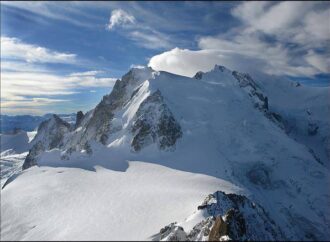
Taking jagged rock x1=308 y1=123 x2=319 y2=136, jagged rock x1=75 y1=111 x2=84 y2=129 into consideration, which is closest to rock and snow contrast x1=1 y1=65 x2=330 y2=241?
jagged rock x1=75 y1=111 x2=84 y2=129

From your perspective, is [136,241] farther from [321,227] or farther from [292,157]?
[292,157]

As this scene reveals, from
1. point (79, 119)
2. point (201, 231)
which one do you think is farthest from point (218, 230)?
point (79, 119)

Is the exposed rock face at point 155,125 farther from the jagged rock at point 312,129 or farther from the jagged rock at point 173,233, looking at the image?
the jagged rock at point 312,129

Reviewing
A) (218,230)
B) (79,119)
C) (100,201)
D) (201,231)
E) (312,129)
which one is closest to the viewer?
(218,230)

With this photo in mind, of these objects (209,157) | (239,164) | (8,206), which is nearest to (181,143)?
(209,157)

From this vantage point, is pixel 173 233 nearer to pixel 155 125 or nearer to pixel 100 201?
pixel 100 201

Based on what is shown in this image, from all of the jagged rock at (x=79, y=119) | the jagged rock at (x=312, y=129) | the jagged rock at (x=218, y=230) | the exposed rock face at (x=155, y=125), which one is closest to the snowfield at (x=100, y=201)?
the jagged rock at (x=218, y=230)

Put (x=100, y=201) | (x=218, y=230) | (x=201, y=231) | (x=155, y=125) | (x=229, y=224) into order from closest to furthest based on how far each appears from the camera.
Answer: (x=218, y=230) → (x=229, y=224) → (x=201, y=231) → (x=100, y=201) → (x=155, y=125)

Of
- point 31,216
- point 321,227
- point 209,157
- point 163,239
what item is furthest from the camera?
point 209,157
